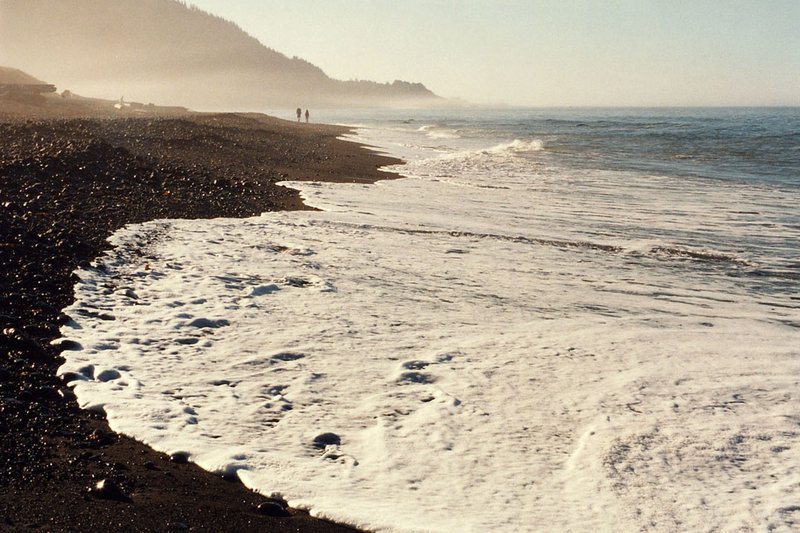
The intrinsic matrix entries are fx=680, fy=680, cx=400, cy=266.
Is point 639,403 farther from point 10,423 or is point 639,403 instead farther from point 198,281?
point 198,281

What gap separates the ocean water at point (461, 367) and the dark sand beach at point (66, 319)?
0.69ft

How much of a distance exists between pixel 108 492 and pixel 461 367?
314 centimetres

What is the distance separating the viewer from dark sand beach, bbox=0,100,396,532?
12.4 feet

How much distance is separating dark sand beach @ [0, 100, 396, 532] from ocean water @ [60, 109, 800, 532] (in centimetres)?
21

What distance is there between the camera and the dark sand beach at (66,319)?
3.77m

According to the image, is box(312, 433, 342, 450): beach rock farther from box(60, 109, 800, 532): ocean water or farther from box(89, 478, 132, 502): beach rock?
box(89, 478, 132, 502): beach rock

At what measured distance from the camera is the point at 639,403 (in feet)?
17.9

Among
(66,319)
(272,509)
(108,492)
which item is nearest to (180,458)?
(108,492)

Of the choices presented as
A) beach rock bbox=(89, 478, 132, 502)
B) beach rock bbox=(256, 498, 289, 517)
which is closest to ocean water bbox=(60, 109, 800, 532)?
beach rock bbox=(256, 498, 289, 517)

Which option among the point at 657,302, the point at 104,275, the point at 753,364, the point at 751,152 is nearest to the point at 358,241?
the point at 104,275

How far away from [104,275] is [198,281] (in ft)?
3.60

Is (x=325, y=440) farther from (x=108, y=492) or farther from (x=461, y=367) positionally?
(x=461, y=367)

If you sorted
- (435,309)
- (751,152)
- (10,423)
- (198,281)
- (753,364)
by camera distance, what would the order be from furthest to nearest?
1. (751,152)
2. (198,281)
3. (435,309)
4. (753,364)
5. (10,423)

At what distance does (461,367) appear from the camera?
6.07 meters
